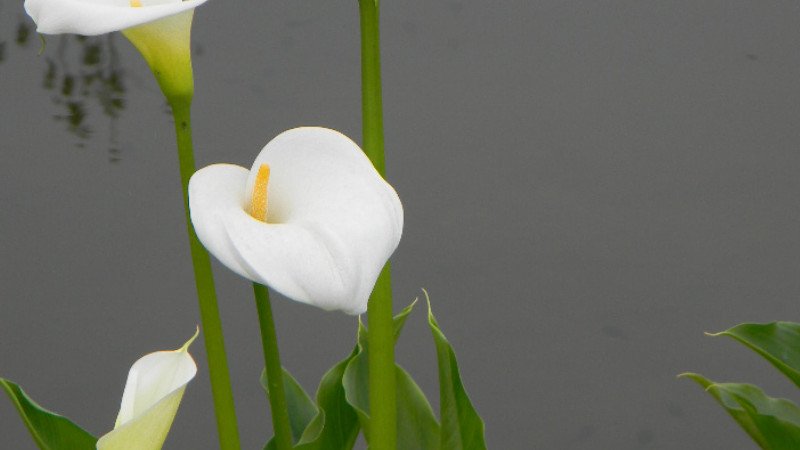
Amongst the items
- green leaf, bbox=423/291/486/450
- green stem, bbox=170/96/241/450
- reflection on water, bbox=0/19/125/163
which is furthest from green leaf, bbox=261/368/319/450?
reflection on water, bbox=0/19/125/163

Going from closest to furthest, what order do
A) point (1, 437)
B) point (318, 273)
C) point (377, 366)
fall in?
point (318, 273) < point (377, 366) < point (1, 437)

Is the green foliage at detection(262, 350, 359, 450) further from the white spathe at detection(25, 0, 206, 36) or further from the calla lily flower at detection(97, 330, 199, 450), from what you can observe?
the white spathe at detection(25, 0, 206, 36)

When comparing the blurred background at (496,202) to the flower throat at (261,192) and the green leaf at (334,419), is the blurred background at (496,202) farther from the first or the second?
the flower throat at (261,192)

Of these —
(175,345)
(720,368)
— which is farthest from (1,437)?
(720,368)

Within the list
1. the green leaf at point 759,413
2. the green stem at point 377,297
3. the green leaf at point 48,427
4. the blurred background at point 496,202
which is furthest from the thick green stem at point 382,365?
the blurred background at point 496,202

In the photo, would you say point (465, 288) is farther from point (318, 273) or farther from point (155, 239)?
point (318, 273)

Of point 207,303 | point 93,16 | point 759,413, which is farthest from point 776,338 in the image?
point 93,16

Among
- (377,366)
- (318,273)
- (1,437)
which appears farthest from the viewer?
(1,437)

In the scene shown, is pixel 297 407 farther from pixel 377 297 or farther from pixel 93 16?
pixel 93 16
